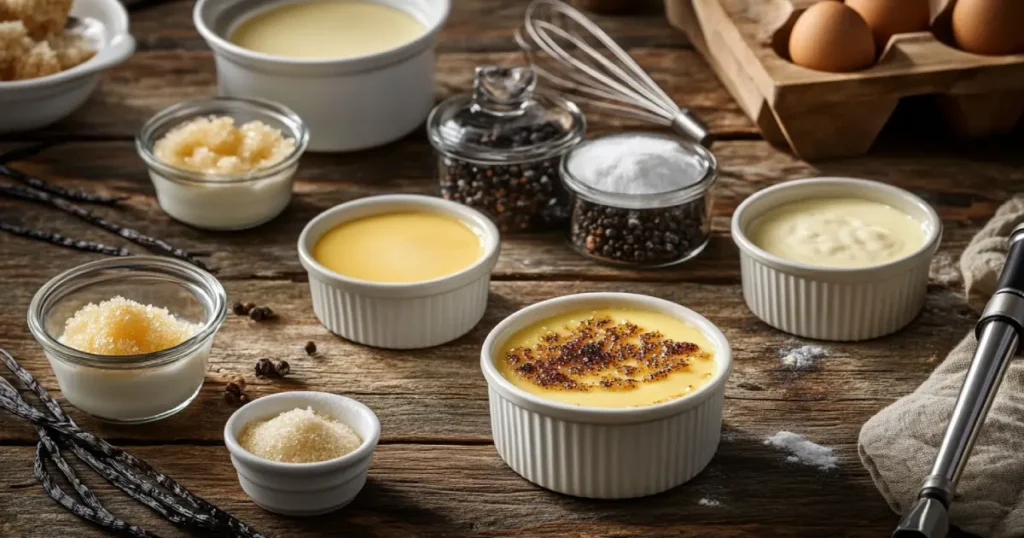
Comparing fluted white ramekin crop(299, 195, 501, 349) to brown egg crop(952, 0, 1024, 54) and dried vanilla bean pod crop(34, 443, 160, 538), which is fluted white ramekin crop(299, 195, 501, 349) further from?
brown egg crop(952, 0, 1024, 54)

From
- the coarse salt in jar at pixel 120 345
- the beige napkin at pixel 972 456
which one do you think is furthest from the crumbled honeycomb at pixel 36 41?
the beige napkin at pixel 972 456

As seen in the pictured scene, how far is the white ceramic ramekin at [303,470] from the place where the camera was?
53.2 inches

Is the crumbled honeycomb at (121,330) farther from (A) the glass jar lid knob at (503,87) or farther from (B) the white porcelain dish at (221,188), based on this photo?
(A) the glass jar lid knob at (503,87)

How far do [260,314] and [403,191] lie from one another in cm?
38

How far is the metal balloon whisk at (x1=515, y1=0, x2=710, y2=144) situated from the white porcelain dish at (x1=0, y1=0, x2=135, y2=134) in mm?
672

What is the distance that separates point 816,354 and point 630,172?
34 centimetres

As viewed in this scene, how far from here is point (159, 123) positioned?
2.01 m

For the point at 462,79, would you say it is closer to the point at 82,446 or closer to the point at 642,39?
the point at 642,39

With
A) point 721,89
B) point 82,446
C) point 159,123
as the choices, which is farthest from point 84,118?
point 721,89

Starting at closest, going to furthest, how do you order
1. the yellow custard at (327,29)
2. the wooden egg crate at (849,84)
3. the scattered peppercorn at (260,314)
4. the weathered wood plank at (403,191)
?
the scattered peppercorn at (260,314) → the weathered wood plank at (403,191) → the wooden egg crate at (849,84) → the yellow custard at (327,29)

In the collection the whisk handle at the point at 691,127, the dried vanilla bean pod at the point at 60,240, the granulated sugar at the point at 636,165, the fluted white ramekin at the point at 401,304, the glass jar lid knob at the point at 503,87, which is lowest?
the dried vanilla bean pod at the point at 60,240

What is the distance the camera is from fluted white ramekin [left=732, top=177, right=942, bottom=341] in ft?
5.43

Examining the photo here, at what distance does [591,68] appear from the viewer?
2.37 metres

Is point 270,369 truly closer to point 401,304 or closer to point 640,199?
point 401,304
